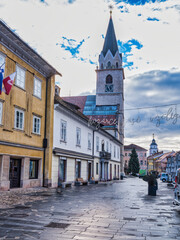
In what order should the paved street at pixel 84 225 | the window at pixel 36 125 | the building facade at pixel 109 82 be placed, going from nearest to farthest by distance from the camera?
the paved street at pixel 84 225, the window at pixel 36 125, the building facade at pixel 109 82

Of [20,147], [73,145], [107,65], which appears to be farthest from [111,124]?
[20,147]

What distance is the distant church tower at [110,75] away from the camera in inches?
2714

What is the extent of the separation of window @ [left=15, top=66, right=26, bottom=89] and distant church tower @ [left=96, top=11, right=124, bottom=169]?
50.3 metres

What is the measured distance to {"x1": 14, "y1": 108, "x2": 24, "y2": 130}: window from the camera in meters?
17.5

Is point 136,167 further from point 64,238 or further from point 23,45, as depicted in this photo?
point 64,238

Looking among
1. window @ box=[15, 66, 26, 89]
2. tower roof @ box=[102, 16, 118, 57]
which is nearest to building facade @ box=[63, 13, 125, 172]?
tower roof @ box=[102, 16, 118, 57]

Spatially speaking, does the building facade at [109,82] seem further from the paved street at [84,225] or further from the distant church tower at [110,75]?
the paved street at [84,225]

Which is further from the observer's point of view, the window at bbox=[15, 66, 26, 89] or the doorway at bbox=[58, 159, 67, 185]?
the doorway at bbox=[58, 159, 67, 185]

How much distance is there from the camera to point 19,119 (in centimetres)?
1783

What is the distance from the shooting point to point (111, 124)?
5775 centimetres

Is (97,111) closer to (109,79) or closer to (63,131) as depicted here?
(109,79)

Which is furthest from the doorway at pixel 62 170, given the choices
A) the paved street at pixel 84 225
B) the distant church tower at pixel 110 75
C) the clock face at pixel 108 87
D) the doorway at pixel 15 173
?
the clock face at pixel 108 87

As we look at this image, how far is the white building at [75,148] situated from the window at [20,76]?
14.1 feet

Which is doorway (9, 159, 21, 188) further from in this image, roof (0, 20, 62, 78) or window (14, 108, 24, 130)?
roof (0, 20, 62, 78)
